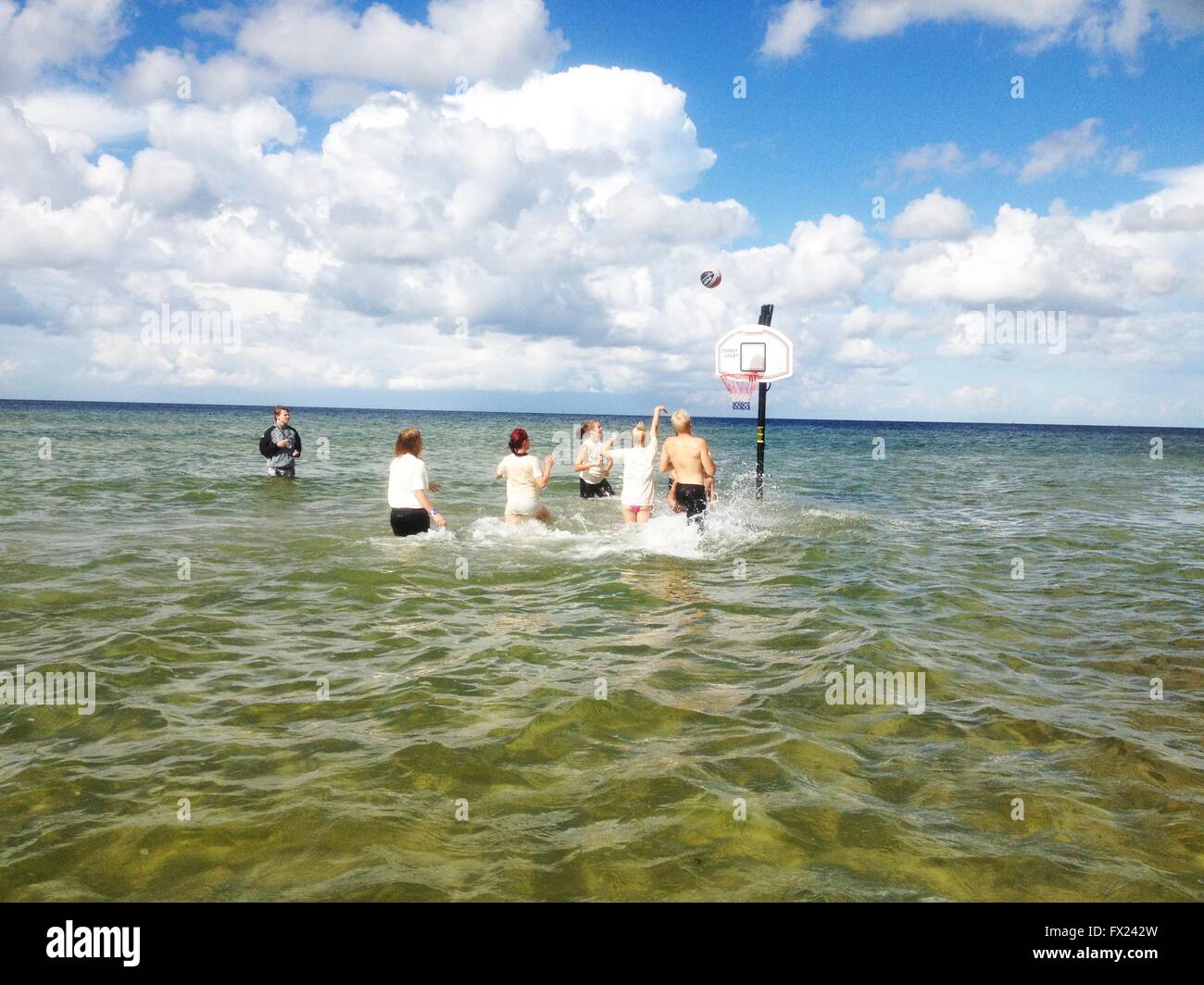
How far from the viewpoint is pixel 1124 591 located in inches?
415

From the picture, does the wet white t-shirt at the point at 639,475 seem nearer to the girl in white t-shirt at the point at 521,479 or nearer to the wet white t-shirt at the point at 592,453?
the girl in white t-shirt at the point at 521,479

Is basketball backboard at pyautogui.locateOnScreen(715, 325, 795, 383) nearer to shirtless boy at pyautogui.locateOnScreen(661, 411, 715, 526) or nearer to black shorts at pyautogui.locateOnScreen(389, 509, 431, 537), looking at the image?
shirtless boy at pyautogui.locateOnScreen(661, 411, 715, 526)

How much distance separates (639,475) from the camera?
13.2 meters

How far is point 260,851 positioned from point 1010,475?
38167 millimetres

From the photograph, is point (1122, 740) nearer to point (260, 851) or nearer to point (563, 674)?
point (563, 674)

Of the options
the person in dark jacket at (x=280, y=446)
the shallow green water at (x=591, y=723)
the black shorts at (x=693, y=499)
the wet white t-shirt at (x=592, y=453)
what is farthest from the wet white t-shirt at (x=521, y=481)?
the person in dark jacket at (x=280, y=446)

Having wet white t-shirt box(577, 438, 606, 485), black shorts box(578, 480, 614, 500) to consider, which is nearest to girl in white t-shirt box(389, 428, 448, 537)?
wet white t-shirt box(577, 438, 606, 485)

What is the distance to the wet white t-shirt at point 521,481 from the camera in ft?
41.3

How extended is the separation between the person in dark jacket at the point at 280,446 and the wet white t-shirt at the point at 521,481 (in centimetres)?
930

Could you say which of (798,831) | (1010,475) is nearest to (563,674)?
(798,831)

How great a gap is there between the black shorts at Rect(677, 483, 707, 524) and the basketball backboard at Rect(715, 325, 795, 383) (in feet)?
13.8

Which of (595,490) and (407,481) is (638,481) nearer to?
(407,481)

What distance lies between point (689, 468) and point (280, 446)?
13.1 metres

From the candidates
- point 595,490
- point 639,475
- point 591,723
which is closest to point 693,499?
point 639,475
